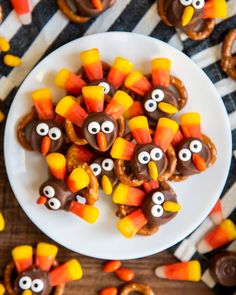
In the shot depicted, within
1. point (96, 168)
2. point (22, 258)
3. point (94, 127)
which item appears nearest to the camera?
point (94, 127)

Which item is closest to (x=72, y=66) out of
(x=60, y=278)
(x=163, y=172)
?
(x=163, y=172)

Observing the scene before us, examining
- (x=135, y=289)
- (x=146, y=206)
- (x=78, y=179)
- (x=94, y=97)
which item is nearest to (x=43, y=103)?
(x=94, y=97)

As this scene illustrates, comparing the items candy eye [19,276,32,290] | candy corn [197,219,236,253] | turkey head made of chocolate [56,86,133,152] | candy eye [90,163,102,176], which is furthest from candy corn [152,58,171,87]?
candy eye [19,276,32,290]

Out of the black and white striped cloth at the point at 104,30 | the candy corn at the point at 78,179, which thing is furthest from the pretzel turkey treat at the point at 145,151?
the black and white striped cloth at the point at 104,30

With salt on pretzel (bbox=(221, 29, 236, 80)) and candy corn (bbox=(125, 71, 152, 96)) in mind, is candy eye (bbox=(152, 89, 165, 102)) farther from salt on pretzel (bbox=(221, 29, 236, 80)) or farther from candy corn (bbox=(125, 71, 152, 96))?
salt on pretzel (bbox=(221, 29, 236, 80))

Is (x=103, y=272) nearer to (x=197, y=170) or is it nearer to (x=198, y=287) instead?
(x=198, y=287)

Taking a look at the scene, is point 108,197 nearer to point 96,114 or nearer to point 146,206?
point 146,206

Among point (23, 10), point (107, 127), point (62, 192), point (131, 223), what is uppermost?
point (23, 10)
